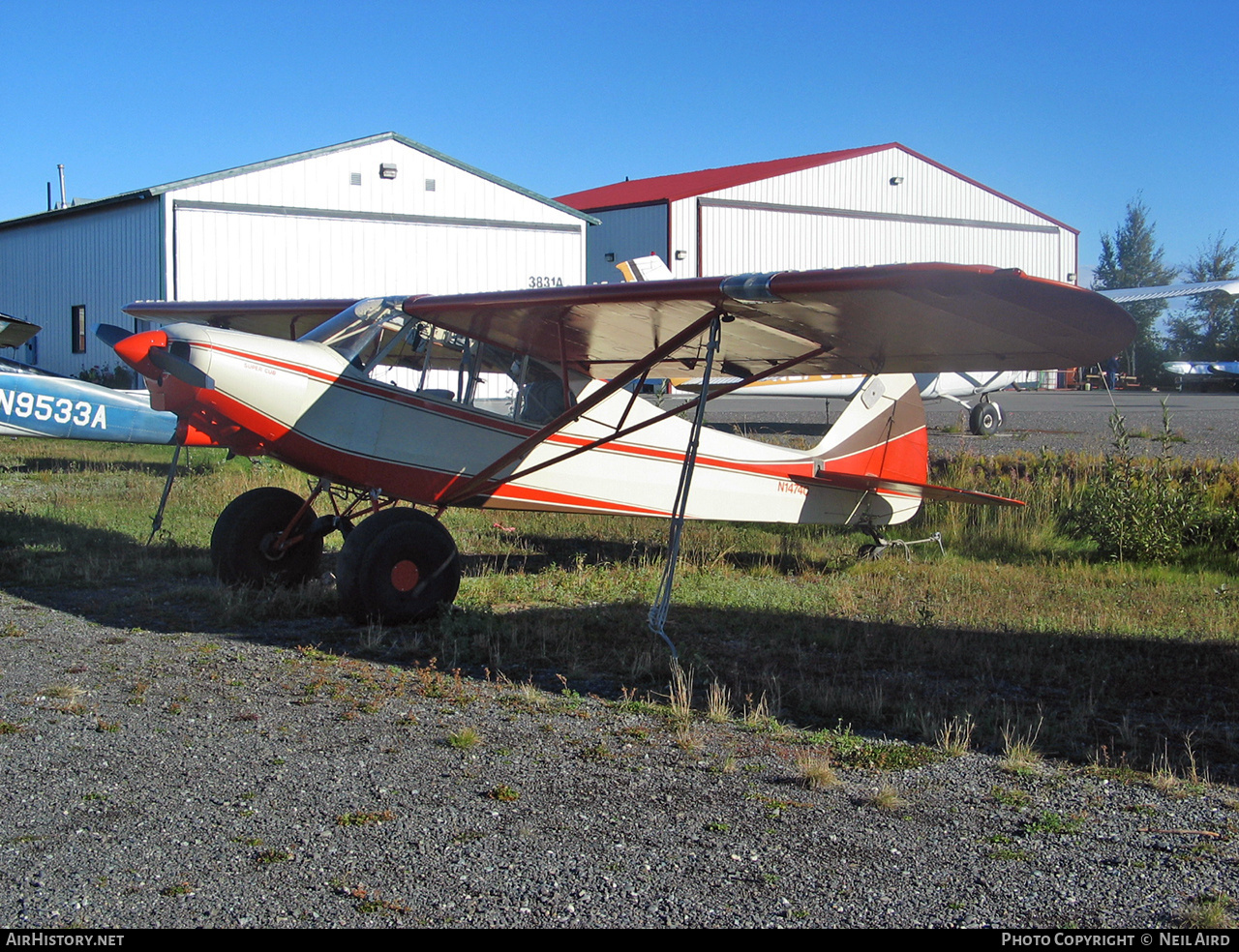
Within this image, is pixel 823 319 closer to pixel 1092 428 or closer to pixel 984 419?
pixel 984 419

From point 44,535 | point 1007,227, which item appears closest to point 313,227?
point 44,535

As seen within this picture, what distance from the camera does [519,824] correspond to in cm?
374

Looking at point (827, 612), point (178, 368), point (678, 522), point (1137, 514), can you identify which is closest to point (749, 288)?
point (678, 522)

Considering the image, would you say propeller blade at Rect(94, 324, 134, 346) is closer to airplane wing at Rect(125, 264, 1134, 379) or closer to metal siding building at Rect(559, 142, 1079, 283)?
airplane wing at Rect(125, 264, 1134, 379)

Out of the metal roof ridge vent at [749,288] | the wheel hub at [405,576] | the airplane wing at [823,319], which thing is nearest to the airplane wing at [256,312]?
the airplane wing at [823,319]

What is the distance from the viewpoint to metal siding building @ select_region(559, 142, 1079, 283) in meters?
34.6

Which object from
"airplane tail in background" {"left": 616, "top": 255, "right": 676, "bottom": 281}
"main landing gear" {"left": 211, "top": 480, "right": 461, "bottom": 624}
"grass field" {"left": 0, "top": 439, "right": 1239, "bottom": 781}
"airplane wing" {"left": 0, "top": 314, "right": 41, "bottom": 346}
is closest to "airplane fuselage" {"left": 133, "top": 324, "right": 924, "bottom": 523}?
"main landing gear" {"left": 211, "top": 480, "right": 461, "bottom": 624}

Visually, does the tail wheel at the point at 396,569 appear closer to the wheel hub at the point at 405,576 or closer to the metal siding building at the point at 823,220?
the wheel hub at the point at 405,576

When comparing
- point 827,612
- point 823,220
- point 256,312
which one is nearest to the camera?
point 827,612

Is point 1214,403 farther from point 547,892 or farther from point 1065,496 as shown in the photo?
point 547,892

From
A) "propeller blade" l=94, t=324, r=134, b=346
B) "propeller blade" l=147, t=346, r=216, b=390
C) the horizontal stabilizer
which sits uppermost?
"propeller blade" l=94, t=324, r=134, b=346

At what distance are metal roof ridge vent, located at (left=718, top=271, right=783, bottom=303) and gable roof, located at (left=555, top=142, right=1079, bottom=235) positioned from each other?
1149 inches

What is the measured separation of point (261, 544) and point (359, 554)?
160cm
